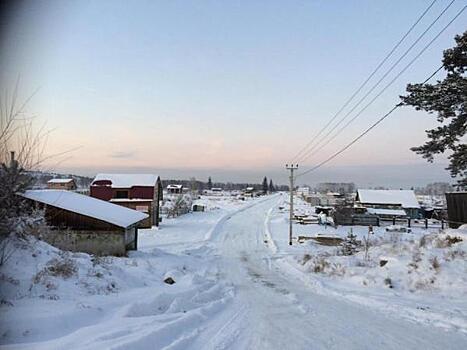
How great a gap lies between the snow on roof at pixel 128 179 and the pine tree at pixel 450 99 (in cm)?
3298

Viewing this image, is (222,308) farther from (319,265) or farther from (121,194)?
(121,194)

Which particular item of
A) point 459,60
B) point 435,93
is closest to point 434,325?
point 435,93

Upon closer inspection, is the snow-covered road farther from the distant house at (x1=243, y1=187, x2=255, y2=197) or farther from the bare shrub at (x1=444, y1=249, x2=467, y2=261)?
the distant house at (x1=243, y1=187, x2=255, y2=197)

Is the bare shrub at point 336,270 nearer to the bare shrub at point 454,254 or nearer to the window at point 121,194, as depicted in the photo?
the bare shrub at point 454,254

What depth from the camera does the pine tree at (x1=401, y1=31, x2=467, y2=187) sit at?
14758 mm

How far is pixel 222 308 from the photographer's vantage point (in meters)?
8.99

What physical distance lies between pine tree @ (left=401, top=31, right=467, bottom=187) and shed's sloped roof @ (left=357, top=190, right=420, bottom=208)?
54.1 m

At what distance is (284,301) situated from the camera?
1048 centimetres

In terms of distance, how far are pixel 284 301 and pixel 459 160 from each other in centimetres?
1056

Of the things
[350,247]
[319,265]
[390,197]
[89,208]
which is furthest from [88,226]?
[390,197]

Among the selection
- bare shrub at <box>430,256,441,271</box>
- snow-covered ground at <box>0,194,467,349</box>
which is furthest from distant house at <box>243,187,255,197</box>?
bare shrub at <box>430,256,441,271</box>

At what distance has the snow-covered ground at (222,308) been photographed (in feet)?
18.3

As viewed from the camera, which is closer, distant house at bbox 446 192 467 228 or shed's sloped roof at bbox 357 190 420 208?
distant house at bbox 446 192 467 228

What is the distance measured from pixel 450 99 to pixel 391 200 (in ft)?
190
